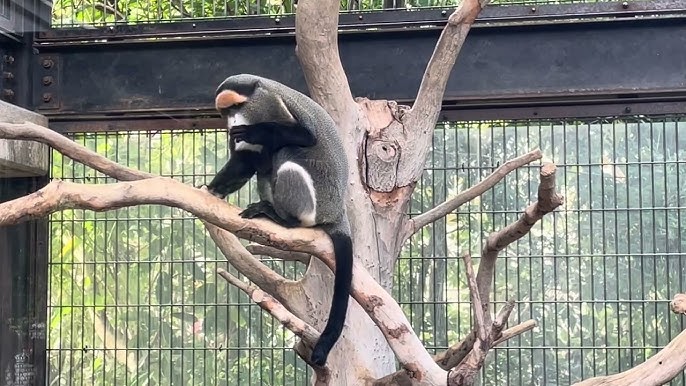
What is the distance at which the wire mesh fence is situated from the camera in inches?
166

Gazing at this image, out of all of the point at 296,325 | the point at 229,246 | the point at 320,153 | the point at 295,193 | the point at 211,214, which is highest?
the point at 320,153

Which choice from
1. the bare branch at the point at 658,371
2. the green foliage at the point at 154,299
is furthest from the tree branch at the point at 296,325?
the green foliage at the point at 154,299

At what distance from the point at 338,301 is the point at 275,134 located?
2.77ft

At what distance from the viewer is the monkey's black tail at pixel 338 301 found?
122 inches

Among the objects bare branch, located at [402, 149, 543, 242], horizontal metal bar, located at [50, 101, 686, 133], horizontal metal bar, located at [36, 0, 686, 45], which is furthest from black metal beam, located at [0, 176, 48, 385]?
bare branch, located at [402, 149, 543, 242]

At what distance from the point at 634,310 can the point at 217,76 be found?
7.48 feet

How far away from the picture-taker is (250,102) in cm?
376

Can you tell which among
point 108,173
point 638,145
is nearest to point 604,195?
point 638,145

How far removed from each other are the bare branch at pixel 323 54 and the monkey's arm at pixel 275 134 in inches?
5.7

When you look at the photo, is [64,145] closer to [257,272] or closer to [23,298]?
[257,272]

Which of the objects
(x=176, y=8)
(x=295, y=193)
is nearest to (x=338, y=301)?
(x=295, y=193)

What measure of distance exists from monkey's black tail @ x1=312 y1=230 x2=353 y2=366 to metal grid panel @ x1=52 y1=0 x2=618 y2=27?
1.56 meters

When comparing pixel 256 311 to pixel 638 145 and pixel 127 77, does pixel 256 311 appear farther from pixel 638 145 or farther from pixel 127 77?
pixel 638 145

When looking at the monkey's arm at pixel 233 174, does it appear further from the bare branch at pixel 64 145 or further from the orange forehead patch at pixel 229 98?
the bare branch at pixel 64 145
